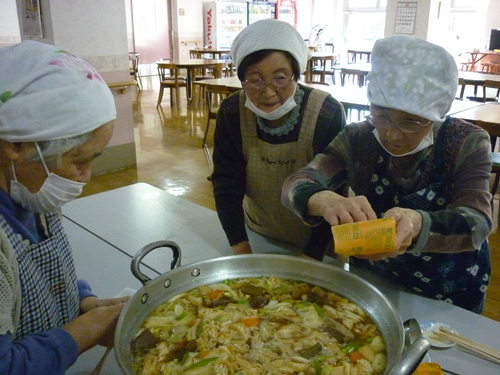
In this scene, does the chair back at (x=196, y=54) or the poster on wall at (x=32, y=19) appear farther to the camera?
the chair back at (x=196, y=54)

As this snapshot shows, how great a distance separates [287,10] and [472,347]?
1486cm

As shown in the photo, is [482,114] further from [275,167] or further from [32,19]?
[32,19]

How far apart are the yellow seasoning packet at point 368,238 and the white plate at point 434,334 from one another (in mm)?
286

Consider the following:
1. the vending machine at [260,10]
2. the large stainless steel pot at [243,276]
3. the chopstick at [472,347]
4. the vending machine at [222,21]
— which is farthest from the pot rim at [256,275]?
the vending machine at [260,10]

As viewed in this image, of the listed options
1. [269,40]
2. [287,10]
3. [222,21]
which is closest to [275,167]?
[269,40]

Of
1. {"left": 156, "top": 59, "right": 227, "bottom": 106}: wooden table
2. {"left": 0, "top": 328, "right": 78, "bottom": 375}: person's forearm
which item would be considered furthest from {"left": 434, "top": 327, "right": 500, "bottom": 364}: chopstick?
{"left": 156, "top": 59, "right": 227, "bottom": 106}: wooden table

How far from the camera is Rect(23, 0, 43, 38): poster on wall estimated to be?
4.39 m

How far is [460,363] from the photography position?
3.41 feet

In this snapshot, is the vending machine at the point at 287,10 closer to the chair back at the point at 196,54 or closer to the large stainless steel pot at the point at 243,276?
the chair back at the point at 196,54

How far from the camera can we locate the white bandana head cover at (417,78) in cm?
117

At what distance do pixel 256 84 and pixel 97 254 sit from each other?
0.84m

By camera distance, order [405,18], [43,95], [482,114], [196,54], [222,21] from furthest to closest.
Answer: [222,21] < [196,54] < [405,18] < [482,114] < [43,95]

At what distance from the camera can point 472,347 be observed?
1049mm

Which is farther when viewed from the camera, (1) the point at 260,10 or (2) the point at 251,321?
(1) the point at 260,10
